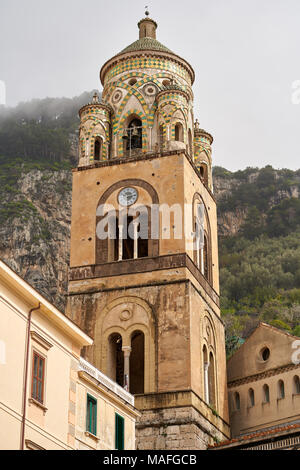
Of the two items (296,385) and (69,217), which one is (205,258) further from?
(69,217)

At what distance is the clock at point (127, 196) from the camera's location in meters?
40.0

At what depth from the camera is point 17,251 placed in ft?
270

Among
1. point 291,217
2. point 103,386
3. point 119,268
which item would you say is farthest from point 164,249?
point 291,217

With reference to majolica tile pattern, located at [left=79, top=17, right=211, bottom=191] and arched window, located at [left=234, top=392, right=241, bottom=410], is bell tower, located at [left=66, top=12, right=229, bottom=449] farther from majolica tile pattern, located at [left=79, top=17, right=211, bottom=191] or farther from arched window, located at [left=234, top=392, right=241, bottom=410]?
arched window, located at [left=234, top=392, right=241, bottom=410]

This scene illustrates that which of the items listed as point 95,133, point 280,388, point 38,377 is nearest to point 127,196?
point 95,133

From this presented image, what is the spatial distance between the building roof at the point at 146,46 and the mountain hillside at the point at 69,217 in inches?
1317

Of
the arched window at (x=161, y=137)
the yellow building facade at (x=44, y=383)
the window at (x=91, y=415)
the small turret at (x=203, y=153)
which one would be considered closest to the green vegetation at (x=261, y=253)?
the small turret at (x=203, y=153)

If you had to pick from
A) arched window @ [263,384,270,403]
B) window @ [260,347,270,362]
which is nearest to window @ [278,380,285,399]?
arched window @ [263,384,270,403]

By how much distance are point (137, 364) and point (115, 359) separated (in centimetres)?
186

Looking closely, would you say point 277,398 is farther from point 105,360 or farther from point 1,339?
point 1,339

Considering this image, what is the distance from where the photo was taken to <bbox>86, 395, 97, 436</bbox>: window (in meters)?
24.9

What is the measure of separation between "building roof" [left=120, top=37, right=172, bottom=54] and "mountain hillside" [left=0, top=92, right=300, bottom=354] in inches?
1317

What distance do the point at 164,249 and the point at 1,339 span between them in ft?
58.1

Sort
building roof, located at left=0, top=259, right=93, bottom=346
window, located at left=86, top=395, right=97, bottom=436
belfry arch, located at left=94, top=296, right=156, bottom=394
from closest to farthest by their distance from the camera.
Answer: building roof, located at left=0, top=259, right=93, bottom=346
window, located at left=86, top=395, right=97, bottom=436
belfry arch, located at left=94, top=296, right=156, bottom=394
